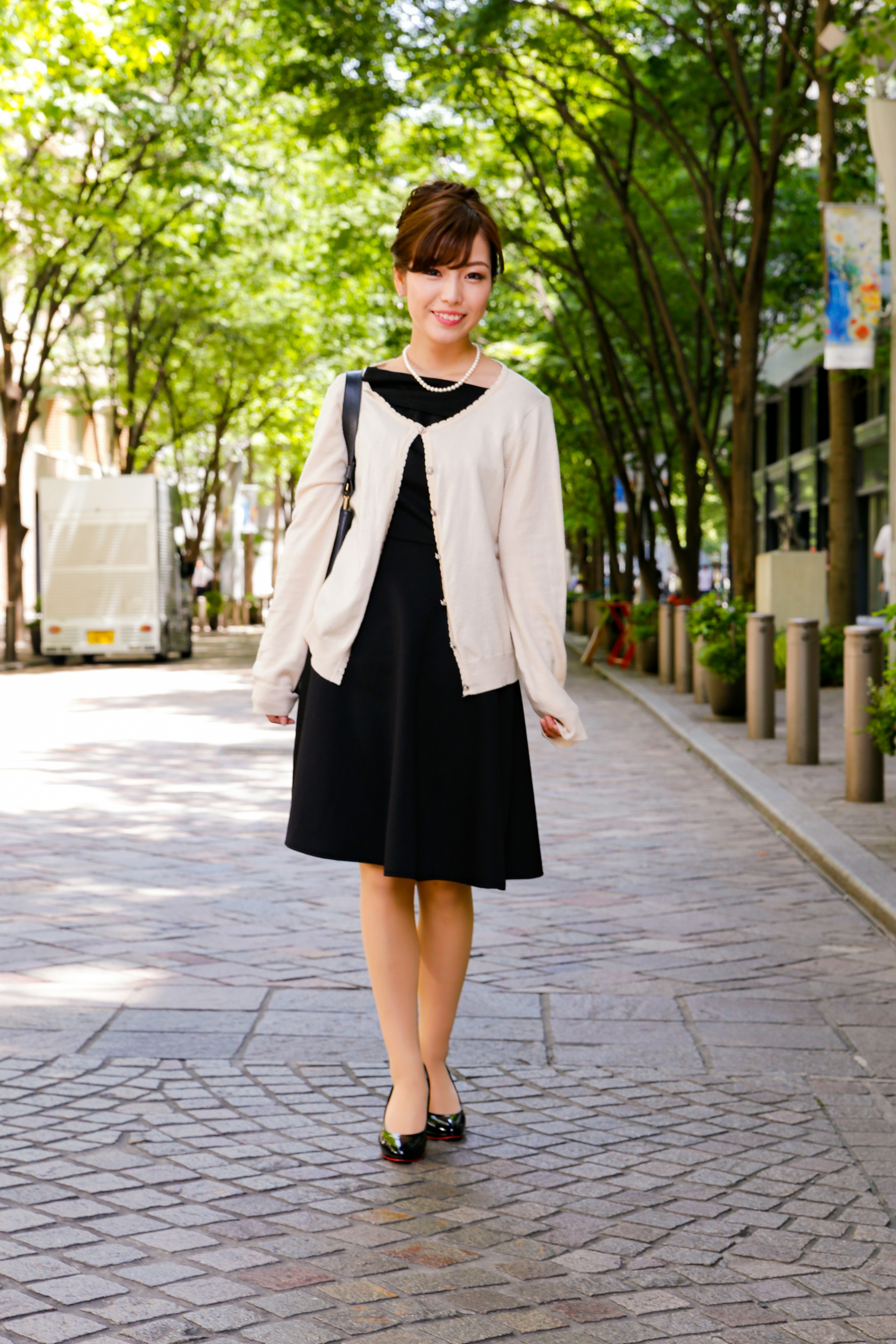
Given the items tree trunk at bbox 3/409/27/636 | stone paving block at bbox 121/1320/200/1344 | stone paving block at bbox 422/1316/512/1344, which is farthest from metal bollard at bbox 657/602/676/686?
stone paving block at bbox 121/1320/200/1344

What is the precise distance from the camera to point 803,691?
11.0m

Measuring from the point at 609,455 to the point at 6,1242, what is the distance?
2630 cm

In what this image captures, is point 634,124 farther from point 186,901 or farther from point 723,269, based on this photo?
point 186,901

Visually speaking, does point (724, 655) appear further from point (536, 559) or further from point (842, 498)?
point (536, 559)

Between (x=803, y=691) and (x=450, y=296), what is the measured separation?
776 cm

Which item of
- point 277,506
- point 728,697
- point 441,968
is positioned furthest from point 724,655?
point 277,506

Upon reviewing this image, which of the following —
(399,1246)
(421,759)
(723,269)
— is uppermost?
(723,269)

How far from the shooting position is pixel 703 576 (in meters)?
61.2

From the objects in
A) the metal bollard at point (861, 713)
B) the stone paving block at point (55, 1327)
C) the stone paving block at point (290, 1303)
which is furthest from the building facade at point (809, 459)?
the stone paving block at point (55, 1327)

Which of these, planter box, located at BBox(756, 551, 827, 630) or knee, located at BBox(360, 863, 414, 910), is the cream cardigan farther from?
planter box, located at BBox(756, 551, 827, 630)

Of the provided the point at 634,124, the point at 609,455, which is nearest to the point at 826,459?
the point at 609,455

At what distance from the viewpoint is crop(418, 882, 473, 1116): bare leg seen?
3828 mm

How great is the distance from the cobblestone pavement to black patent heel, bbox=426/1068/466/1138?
59 mm

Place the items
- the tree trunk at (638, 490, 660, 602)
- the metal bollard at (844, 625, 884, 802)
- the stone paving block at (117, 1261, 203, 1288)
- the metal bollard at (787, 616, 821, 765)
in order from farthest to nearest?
the tree trunk at (638, 490, 660, 602) → the metal bollard at (787, 616, 821, 765) → the metal bollard at (844, 625, 884, 802) → the stone paving block at (117, 1261, 203, 1288)
